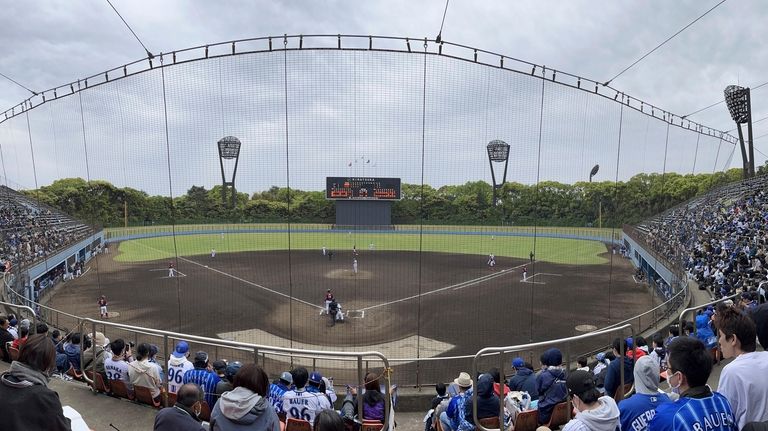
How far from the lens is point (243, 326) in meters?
17.0

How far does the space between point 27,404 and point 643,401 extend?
3277 mm

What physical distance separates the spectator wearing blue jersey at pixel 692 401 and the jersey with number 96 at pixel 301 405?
9.64 feet

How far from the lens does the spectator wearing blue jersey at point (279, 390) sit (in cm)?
447

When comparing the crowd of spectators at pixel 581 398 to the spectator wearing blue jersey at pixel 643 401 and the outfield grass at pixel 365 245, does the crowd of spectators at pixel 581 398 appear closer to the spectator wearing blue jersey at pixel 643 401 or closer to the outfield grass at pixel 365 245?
the spectator wearing blue jersey at pixel 643 401

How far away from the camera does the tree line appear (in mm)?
21766

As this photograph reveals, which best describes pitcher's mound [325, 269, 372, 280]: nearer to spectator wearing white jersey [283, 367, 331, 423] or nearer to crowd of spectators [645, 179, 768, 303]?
crowd of spectators [645, 179, 768, 303]

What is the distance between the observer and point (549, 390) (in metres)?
4.66

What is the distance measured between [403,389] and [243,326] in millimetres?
10320

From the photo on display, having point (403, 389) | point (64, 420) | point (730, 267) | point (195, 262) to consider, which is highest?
point (64, 420)

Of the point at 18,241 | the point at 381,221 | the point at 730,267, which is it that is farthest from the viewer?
the point at 381,221

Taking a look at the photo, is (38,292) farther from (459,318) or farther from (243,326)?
(459,318)

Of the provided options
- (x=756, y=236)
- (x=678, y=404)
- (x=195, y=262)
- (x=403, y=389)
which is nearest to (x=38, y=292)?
(x=195, y=262)

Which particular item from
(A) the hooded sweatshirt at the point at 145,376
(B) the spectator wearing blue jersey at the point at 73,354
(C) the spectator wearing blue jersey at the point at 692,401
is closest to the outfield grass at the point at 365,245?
(B) the spectator wearing blue jersey at the point at 73,354

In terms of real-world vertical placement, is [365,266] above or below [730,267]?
below
